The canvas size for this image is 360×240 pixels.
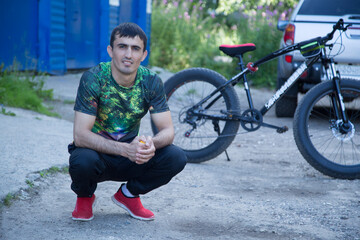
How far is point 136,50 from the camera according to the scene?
10.6 ft

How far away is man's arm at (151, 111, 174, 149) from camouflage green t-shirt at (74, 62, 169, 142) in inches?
1.5

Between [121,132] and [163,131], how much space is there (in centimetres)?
27

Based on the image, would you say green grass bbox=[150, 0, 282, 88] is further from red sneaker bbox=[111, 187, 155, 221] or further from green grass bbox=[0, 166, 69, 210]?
red sneaker bbox=[111, 187, 155, 221]

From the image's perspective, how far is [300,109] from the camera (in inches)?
180

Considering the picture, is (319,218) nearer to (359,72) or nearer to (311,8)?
(359,72)

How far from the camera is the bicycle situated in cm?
456

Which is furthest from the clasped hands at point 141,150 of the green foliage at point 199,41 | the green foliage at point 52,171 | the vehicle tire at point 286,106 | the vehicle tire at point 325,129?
the green foliage at point 199,41

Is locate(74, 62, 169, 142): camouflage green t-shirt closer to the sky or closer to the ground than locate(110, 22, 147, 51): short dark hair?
closer to the ground

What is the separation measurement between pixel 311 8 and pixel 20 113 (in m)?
3.98

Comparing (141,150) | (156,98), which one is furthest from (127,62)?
(141,150)

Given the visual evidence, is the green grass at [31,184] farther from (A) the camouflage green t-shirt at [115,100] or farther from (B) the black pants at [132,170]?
(A) the camouflage green t-shirt at [115,100]

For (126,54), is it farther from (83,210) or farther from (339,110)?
(339,110)

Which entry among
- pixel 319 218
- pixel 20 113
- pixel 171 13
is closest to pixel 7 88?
pixel 20 113

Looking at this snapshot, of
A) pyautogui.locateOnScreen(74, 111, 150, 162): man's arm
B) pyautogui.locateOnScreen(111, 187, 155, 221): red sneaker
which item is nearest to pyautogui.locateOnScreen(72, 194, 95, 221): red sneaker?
pyautogui.locateOnScreen(111, 187, 155, 221): red sneaker
